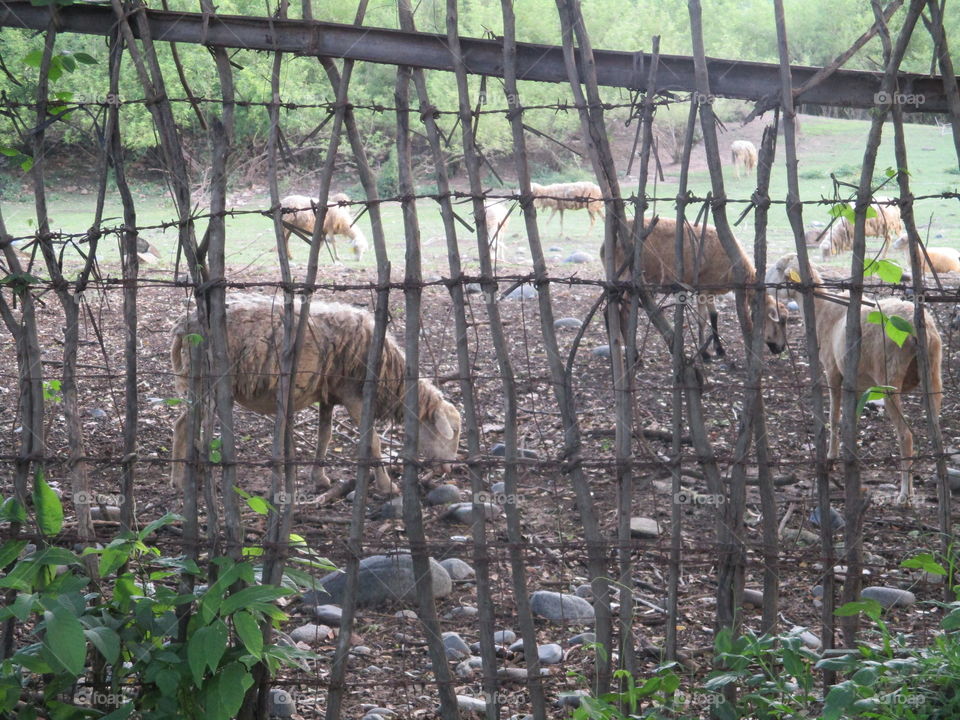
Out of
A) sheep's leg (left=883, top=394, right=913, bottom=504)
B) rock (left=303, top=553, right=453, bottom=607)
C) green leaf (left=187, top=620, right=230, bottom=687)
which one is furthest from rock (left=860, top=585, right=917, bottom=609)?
green leaf (left=187, top=620, right=230, bottom=687)

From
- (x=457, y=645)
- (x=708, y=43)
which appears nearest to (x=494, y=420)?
(x=457, y=645)

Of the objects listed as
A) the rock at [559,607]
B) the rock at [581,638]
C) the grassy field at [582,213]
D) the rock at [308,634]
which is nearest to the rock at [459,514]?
the rock at [559,607]

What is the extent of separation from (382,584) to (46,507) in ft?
6.88

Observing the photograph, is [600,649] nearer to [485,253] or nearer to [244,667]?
[244,667]

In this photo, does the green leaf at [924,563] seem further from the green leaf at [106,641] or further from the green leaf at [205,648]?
the green leaf at [106,641]

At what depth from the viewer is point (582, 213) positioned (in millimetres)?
24516

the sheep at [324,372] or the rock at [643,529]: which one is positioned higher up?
the sheep at [324,372]

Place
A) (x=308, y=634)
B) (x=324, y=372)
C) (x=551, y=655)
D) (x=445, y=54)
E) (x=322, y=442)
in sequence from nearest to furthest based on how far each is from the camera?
(x=445, y=54) < (x=551, y=655) < (x=308, y=634) < (x=324, y=372) < (x=322, y=442)

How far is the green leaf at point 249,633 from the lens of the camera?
9.95ft

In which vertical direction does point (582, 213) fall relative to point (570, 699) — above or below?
above

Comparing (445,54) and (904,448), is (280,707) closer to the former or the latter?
(445,54)

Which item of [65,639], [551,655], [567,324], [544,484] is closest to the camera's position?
[65,639]

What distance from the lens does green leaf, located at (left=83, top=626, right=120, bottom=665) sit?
2988mm

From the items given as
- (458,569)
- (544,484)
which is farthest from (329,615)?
(544,484)
